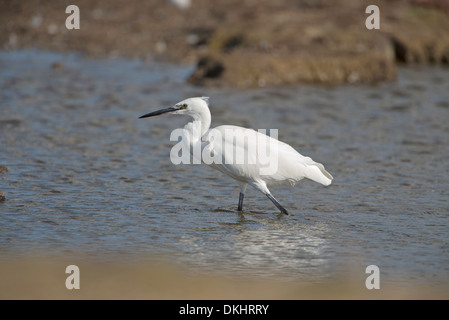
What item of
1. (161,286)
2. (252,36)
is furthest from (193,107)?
(252,36)

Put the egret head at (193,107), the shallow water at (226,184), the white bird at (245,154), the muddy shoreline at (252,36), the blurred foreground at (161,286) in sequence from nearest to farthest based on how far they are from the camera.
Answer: the blurred foreground at (161,286) < the shallow water at (226,184) < the white bird at (245,154) < the egret head at (193,107) < the muddy shoreline at (252,36)

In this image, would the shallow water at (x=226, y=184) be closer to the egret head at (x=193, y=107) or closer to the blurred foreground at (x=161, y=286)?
the blurred foreground at (x=161, y=286)

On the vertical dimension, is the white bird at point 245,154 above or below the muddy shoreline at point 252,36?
below

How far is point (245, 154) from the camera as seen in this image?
8461 millimetres

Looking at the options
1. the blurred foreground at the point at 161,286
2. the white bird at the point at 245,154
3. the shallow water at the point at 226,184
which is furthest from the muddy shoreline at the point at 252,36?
the blurred foreground at the point at 161,286

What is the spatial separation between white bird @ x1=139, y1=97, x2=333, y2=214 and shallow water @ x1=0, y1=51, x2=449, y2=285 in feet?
1.49

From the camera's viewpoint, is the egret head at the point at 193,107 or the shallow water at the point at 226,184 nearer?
the shallow water at the point at 226,184

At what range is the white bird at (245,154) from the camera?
8453 millimetres

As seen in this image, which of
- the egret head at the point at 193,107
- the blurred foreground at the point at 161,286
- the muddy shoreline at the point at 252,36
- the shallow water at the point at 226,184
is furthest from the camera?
the muddy shoreline at the point at 252,36

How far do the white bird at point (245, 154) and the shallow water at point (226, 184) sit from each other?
453 millimetres

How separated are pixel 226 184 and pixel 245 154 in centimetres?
184

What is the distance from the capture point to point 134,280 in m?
6.56

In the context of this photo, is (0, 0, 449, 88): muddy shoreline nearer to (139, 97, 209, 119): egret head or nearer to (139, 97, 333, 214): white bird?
(139, 97, 209, 119): egret head
